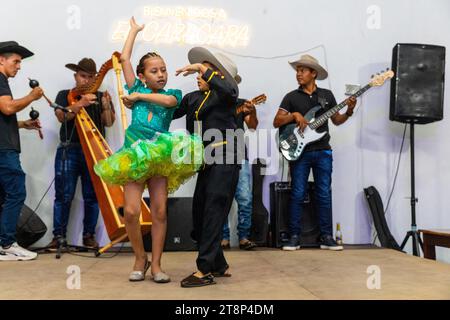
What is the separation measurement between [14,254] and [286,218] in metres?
2.41

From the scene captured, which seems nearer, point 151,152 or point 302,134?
point 151,152

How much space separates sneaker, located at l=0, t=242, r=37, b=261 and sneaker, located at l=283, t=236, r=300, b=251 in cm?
216

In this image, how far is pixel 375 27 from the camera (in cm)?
543

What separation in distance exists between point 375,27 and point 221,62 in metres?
3.08

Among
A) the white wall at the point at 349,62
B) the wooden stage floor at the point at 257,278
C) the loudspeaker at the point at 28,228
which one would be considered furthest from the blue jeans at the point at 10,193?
the white wall at the point at 349,62

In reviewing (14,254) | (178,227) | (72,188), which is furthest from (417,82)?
(14,254)

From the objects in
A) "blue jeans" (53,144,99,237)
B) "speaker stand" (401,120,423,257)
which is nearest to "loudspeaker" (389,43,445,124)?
"speaker stand" (401,120,423,257)

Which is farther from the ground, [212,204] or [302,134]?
[302,134]

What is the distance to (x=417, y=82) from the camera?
16.1 feet

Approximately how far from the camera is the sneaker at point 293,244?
15.0 ft

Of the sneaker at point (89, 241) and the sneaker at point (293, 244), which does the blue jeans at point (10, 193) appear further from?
the sneaker at point (293, 244)

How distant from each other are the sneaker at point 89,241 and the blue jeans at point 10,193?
0.86 metres

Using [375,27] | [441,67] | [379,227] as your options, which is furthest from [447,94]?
[379,227]

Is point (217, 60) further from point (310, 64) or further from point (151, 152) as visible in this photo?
point (310, 64)
